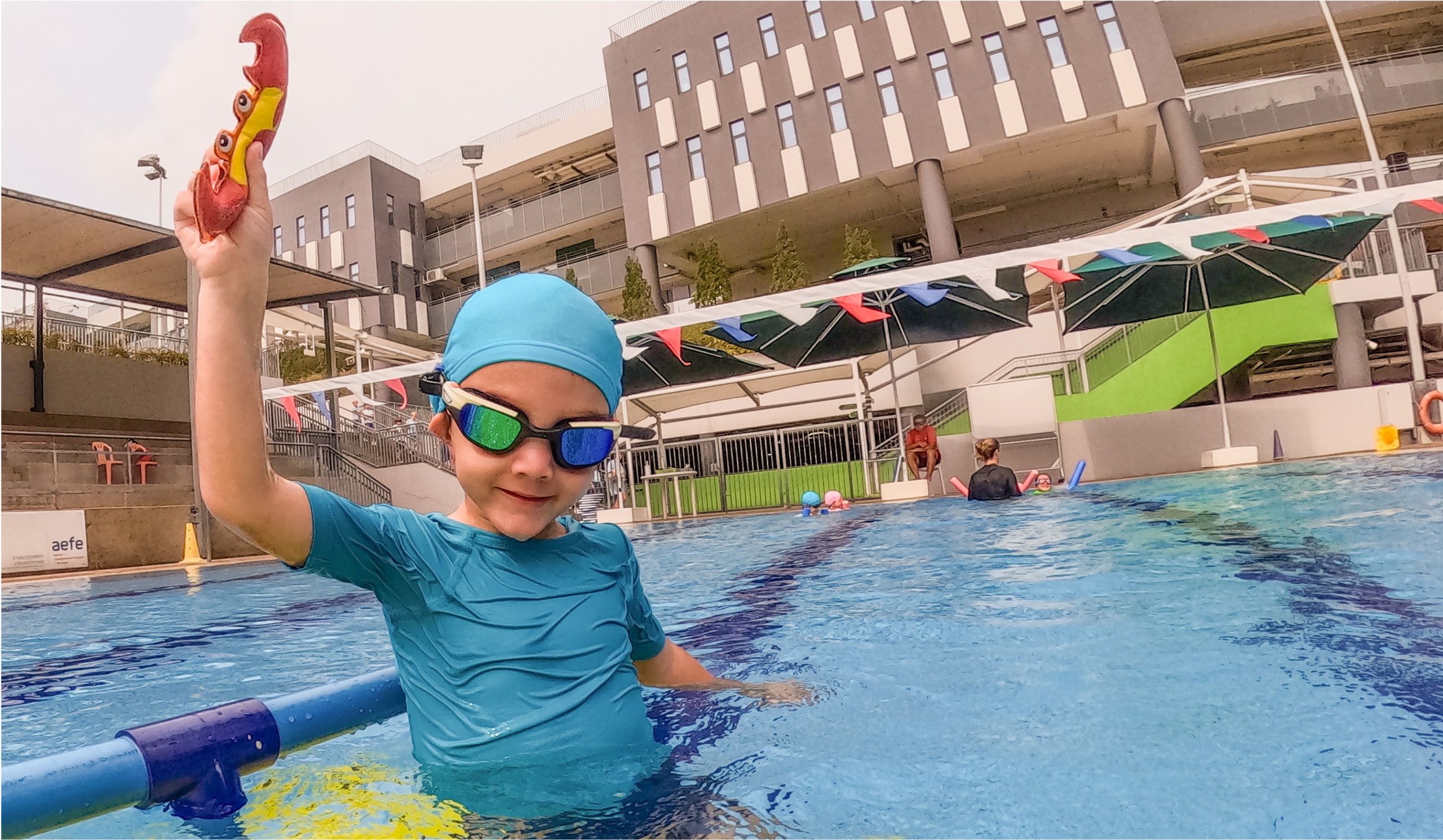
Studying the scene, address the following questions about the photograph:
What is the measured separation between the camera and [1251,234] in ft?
29.4

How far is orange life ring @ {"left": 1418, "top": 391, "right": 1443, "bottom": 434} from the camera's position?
39.6ft

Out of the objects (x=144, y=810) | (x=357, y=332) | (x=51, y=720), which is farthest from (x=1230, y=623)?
(x=357, y=332)

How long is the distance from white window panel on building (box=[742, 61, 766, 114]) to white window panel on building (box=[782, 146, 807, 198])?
171 centimetres

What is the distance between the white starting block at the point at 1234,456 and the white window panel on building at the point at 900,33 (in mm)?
14102

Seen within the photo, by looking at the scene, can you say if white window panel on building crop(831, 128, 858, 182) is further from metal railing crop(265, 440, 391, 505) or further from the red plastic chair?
the red plastic chair

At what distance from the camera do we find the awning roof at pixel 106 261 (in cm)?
1226

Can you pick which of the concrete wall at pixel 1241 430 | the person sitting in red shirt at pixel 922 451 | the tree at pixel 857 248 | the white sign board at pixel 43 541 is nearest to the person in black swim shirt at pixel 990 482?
the person sitting in red shirt at pixel 922 451

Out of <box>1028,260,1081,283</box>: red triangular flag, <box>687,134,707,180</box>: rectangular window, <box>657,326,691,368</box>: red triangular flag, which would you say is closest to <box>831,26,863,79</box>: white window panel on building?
<box>687,134,707,180</box>: rectangular window

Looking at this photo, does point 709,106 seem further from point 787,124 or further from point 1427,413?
point 1427,413

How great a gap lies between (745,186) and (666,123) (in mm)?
3542

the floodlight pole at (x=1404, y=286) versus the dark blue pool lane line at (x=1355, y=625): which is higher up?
the floodlight pole at (x=1404, y=286)

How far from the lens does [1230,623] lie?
305 centimetres

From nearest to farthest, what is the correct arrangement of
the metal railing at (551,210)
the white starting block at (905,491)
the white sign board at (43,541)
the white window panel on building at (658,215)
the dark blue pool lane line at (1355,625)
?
1. the dark blue pool lane line at (1355,625)
2. the white sign board at (43,541)
3. the white starting block at (905,491)
4. the white window panel on building at (658,215)
5. the metal railing at (551,210)

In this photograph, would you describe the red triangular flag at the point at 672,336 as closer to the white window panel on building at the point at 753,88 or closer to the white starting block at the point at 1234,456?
the white starting block at the point at 1234,456
